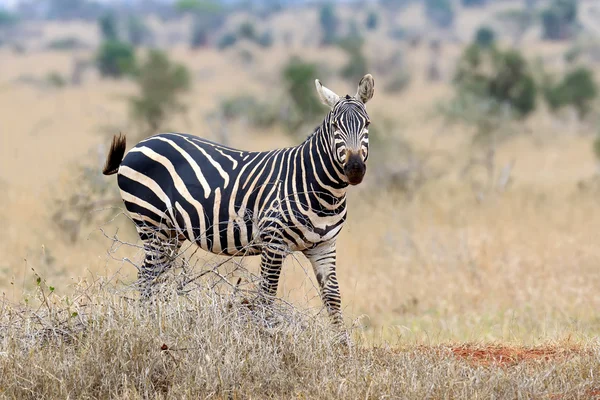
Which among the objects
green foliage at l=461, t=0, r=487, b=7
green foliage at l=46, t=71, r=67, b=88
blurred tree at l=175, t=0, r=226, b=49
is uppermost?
green foliage at l=461, t=0, r=487, b=7

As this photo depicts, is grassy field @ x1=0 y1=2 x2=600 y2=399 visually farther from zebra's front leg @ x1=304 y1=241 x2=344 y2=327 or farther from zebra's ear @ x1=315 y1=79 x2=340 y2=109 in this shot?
zebra's ear @ x1=315 y1=79 x2=340 y2=109

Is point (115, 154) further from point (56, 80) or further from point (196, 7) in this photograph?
point (196, 7)

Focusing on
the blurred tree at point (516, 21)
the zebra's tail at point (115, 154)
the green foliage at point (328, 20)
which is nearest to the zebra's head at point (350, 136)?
the zebra's tail at point (115, 154)

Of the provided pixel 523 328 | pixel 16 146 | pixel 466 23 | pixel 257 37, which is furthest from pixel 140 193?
pixel 466 23

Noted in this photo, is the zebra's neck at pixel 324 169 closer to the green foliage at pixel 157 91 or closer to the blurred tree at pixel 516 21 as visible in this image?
the green foliage at pixel 157 91

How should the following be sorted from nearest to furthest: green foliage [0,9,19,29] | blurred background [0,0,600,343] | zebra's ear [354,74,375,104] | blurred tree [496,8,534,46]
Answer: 1. zebra's ear [354,74,375,104]
2. blurred background [0,0,600,343]
3. blurred tree [496,8,534,46]
4. green foliage [0,9,19,29]

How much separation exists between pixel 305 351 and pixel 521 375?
118cm

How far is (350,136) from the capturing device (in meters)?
5.08

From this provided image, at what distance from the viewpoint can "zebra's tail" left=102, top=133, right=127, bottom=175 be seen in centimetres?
613

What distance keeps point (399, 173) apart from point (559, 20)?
39.9 metres

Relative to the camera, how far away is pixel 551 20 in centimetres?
4934

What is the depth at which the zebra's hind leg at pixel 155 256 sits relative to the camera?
202 inches

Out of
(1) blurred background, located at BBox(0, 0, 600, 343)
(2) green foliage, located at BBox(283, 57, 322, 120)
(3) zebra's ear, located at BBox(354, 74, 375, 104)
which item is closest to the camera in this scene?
(3) zebra's ear, located at BBox(354, 74, 375, 104)

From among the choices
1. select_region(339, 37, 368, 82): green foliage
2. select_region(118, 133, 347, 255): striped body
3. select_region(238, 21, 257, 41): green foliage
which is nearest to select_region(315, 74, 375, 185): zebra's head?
select_region(118, 133, 347, 255): striped body
